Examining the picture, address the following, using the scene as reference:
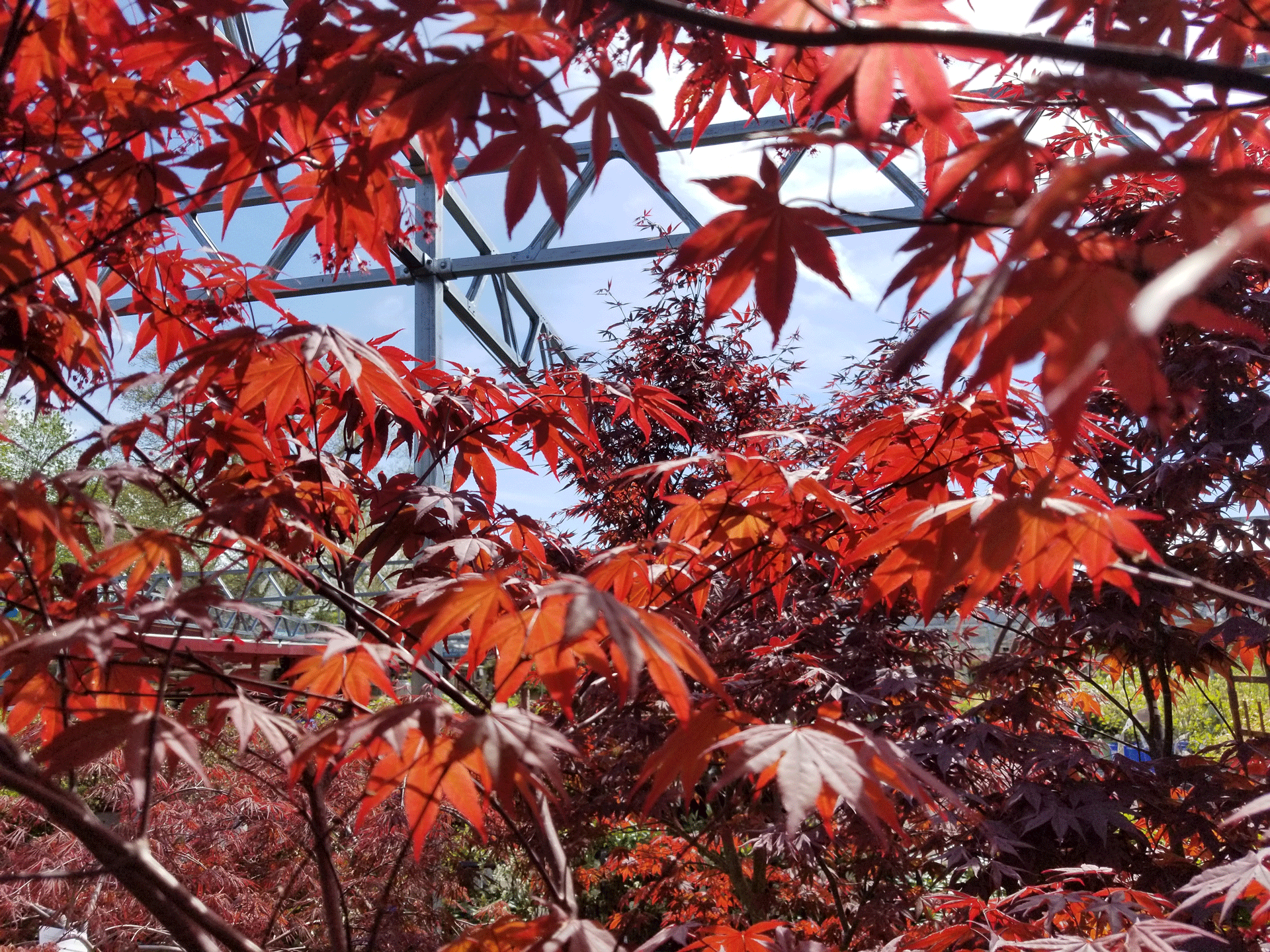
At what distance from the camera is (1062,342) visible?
0.45 meters

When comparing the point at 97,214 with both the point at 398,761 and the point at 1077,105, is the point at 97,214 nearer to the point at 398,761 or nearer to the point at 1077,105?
the point at 398,761

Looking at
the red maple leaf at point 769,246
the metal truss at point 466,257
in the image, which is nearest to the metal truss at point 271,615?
the red maple leaf at point 769,246

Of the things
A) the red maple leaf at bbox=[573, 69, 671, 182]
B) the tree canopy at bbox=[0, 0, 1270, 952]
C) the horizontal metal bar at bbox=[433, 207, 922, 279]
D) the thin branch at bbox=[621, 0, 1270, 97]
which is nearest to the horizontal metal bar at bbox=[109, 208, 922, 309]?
the horizontal metal bar at bbox=[433, 207, 922, 279]

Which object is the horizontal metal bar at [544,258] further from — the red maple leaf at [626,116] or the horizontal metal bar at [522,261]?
the red maple leaf at [626,116]

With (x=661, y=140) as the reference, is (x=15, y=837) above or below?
above

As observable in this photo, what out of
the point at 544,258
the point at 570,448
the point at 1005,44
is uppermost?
the point at 544,258

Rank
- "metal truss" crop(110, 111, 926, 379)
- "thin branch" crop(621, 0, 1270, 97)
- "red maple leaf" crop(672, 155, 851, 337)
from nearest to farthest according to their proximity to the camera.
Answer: "thin branch" crop(621, 0, 1270, 97), "red maple leaf" crop(672, 155, 851, 337), "metal truss" crop(110, 111, 926, 379)

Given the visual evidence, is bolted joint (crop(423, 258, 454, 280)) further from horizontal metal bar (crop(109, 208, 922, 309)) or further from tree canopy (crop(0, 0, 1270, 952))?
tree canopy (crop(0, 0, 1270, 952))

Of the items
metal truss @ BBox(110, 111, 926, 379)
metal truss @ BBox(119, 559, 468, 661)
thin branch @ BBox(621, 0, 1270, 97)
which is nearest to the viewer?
thin branch @ BBox(621, 0, 1270, 97)

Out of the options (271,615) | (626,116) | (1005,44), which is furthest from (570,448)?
(1005,44)

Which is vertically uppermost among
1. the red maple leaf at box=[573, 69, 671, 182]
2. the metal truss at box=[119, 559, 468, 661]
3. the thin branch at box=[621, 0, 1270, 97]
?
the metal truss at box=[119, 559, 468, 661]

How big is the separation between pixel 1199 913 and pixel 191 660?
189 centimetres

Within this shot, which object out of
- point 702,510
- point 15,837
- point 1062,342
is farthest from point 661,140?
point 15,837

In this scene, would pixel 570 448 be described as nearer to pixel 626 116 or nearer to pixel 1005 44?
pixel 626 116
